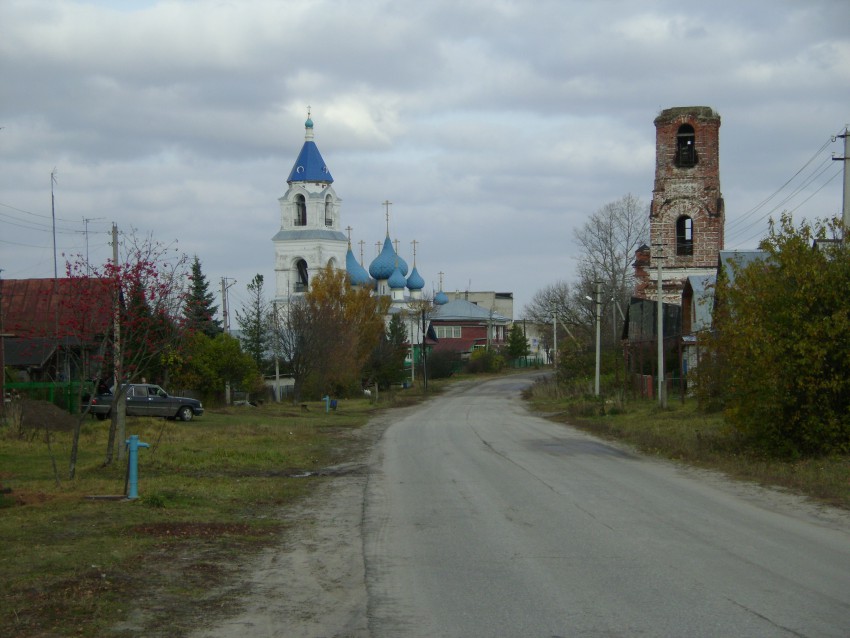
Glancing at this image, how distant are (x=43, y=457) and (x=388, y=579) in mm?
13932

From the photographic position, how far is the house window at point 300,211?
3506 inches

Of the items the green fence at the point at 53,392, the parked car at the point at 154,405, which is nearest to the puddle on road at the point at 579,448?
the green fence at the point at 53,392

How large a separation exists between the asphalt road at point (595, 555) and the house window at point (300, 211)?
71163 mm

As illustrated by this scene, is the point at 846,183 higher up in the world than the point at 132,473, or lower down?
higher up

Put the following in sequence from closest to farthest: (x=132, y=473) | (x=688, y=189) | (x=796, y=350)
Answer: (x=132, y=473), (x=796, y=350), (x=688, y=189)

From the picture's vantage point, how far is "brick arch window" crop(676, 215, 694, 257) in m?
46.6

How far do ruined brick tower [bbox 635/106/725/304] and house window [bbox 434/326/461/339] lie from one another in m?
76.1

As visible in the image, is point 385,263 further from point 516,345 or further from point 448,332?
point 448,332

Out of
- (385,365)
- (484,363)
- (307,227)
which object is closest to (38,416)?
(385,365)

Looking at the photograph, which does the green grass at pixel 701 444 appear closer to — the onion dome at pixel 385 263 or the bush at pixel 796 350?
the bush at pixel 796 350

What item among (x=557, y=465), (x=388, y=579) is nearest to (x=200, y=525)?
(x=388, y=579)

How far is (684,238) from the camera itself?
46.9m

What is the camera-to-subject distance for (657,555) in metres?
9.98

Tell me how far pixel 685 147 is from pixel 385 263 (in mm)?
58765
